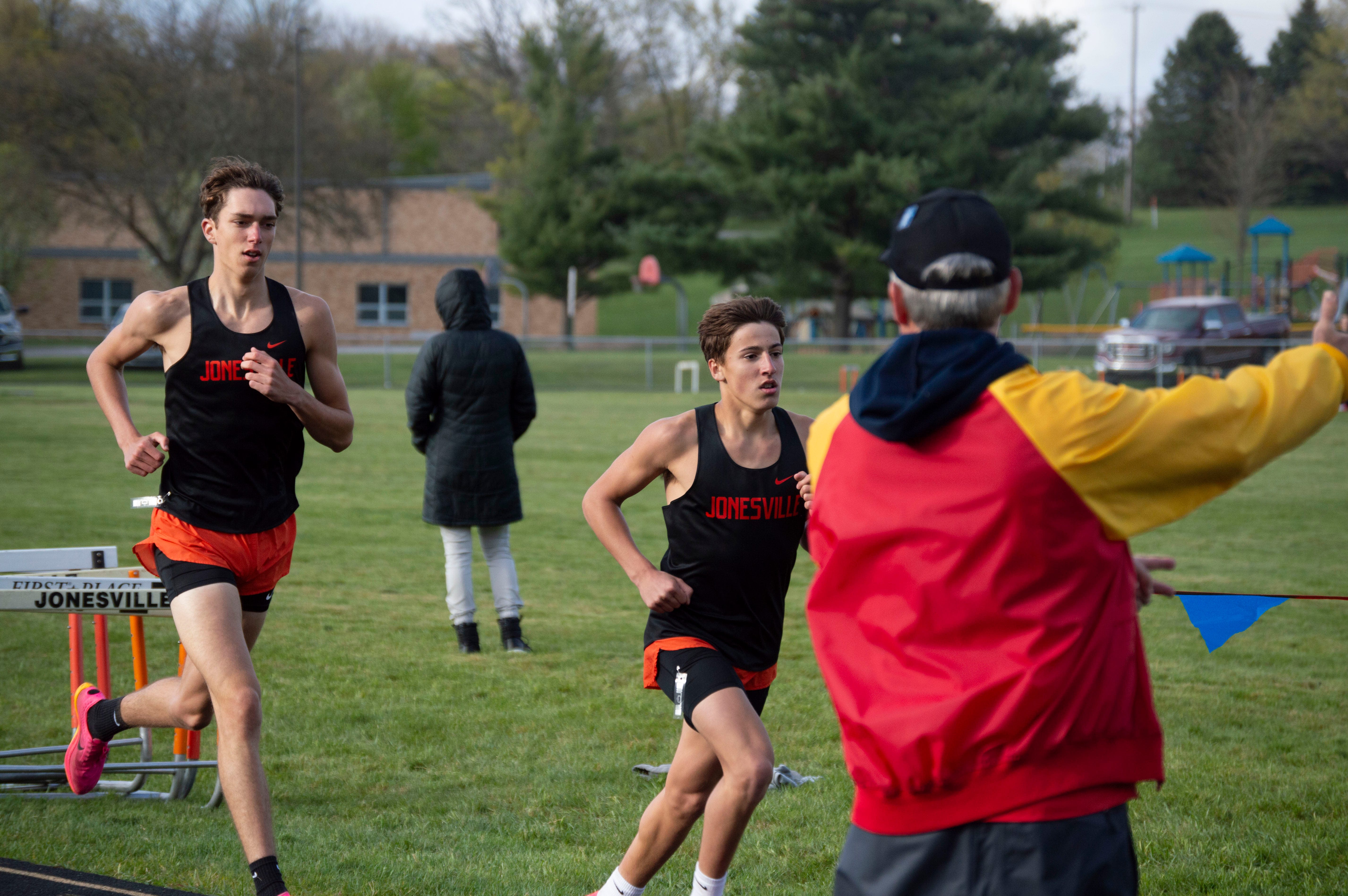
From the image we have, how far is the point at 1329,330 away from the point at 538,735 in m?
4.44

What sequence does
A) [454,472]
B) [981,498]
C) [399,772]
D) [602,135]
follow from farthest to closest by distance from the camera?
[602,135] → [454,472] → [399,772] → [981,498]

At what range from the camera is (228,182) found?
412 centimetres

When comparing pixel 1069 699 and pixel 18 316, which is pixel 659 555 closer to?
pixel 1069 699

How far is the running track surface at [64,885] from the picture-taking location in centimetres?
397

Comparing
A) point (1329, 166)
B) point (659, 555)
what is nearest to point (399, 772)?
point (659, 555)

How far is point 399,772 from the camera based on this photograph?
5414mm

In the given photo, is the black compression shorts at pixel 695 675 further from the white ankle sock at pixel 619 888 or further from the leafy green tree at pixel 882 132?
the leafy green tree at pixel 882 132

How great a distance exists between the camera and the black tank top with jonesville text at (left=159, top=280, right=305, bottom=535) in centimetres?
409

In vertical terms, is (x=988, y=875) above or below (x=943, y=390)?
below

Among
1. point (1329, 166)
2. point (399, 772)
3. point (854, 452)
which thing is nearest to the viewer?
point (854, 452)

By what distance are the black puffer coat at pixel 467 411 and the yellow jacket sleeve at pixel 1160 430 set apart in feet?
18.6

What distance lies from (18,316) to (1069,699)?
57069mm

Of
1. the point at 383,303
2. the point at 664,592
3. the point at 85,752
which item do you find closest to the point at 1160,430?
the point at 664,592

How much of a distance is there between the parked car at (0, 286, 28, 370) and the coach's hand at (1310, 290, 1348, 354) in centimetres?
3206
